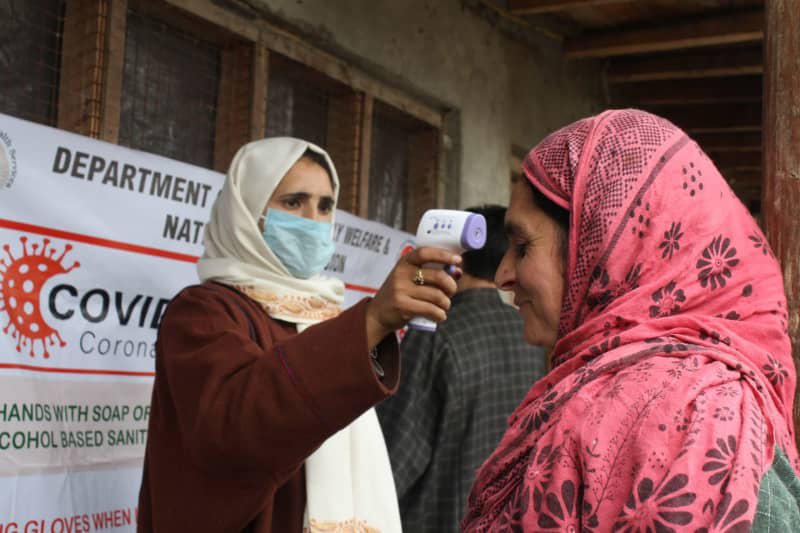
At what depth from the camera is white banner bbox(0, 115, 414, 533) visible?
2260 mm

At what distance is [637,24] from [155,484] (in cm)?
422

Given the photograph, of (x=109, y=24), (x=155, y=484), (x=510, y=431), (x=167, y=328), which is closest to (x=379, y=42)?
(x=109, y=24)

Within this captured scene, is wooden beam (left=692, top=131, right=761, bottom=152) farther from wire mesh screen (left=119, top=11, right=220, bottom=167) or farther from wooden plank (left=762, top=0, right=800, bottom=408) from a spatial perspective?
wooden plank (left=762, top=0, right=800, bottom=408)

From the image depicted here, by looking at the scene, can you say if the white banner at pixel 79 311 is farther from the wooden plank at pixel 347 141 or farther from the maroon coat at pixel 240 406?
the wooden plank at pixel 347 141

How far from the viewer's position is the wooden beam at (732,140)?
24.5 ft

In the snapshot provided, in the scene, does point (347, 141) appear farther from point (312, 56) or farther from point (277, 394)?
point (277, 394)

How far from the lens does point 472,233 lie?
1470 millimetres

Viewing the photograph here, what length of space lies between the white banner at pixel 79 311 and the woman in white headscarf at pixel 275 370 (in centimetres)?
35

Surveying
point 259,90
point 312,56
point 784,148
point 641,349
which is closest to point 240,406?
point 641,349

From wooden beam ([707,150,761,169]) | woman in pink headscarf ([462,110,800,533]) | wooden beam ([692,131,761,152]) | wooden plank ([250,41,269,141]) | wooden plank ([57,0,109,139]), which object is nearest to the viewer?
woman in pink headscarf ([462,110,800,533])

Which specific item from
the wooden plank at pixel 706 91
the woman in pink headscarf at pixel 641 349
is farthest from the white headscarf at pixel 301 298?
the wooden plank at pixel 706 91

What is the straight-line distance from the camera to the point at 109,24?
2.84m

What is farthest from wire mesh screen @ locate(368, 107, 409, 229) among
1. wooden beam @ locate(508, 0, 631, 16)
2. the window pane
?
wooden beam @ locate(508, 0, 631, 16)

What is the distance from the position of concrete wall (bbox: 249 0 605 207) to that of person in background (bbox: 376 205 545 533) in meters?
1.52
